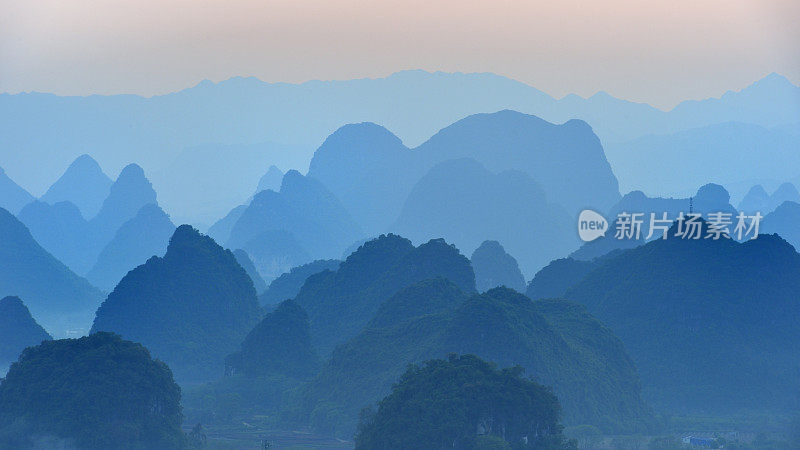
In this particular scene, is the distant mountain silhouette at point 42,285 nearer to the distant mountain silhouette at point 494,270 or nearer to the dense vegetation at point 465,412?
the distant mountain silhouette at point 494,270

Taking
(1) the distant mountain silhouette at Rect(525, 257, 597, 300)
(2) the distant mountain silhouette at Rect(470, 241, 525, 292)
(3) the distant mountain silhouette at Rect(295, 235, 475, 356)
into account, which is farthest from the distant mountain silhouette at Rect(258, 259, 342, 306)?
(1) the distant mountain silhouette at Rect(525, 257, 597, 300)

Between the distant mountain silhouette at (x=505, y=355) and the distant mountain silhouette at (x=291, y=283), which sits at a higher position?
the distant mountain silhouette at (x=291, y=283)

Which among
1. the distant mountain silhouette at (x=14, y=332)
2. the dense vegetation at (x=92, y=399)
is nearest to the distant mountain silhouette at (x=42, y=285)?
the distant mountain silhouette at (x=14, y=332)

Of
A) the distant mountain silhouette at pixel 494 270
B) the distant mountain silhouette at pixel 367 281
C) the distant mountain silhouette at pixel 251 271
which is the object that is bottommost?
the distant mountain silhouette at pixel 367 281

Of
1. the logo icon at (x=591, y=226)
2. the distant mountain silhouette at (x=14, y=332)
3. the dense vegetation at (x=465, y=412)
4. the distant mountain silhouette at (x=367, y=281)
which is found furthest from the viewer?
the logo icon at (x=591, y=226)

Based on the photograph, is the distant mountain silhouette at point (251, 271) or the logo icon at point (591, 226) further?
the distant mountain silhouette at point (251, 271)

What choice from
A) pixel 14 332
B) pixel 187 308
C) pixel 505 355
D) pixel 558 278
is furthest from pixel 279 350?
pixel 558 278

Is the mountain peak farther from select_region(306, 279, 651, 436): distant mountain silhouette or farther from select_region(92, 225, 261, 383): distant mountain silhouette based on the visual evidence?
select_region(306, 279, 651, 436): distant mountain silhouette
